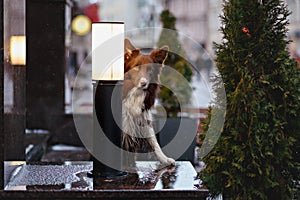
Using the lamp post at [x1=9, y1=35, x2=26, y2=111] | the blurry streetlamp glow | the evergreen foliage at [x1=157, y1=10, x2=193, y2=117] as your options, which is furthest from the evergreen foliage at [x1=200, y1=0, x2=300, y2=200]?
the blurry streetlamp glow

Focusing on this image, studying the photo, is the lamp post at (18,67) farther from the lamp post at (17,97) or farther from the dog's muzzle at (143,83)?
the dog's muzzle at (143,83)

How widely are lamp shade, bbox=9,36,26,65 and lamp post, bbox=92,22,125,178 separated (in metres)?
0.60

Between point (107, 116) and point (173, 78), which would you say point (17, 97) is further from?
point (173, 78)

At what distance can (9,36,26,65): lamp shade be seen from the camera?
13.6ft

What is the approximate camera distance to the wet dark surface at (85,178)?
3.76 metres

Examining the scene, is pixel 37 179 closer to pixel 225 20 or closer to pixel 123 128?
pixel 123 128

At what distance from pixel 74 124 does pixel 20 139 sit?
15.0 feet

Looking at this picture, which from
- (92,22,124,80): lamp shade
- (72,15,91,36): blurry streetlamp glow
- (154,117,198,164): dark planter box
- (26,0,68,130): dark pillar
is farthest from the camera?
(72,15,91,36): blurry streetlamp glow

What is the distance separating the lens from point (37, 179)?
397 centimetres

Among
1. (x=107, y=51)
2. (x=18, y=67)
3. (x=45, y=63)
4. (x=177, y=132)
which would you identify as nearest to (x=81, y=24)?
(x=45, y=63)

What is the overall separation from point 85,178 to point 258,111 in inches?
48.2

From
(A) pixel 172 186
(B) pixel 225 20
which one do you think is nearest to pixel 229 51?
(B) pixel 225 20

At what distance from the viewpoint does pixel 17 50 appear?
169 inches

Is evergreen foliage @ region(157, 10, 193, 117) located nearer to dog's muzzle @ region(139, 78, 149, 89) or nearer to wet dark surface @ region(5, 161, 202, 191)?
wet dark surface @ region(5, 161, 202, 191)
